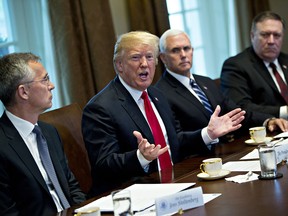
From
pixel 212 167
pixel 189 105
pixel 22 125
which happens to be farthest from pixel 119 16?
pixel 212 167

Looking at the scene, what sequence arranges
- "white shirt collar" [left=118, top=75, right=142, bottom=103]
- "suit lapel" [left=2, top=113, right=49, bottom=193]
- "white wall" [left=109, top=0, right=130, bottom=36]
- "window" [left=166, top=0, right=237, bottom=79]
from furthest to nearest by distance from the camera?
"window" [left=166, top=0, right=237, bottom=79]
"white wall" [left=109, top=0, right=130, bottom=36]
"white shirt collar" [left=118, top=75, right=142, bottom=103]
"suit lapel" [left=2, top=113, right=49, bottom=193]

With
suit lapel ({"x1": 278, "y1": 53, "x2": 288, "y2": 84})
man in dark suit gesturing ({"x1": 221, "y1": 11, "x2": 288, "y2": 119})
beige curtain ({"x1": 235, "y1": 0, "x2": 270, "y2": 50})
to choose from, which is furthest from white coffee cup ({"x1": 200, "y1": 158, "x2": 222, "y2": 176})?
beige curtain ({"x1": 235, "y1": 0, "x2": 270, "y2": 50})

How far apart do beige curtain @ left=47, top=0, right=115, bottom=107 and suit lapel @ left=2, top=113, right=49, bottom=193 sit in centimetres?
156

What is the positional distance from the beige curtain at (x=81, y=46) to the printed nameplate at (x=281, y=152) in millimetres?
1949

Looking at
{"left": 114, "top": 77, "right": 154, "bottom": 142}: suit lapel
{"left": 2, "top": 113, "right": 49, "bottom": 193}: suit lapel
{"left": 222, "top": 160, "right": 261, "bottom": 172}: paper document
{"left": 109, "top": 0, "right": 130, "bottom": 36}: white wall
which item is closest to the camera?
{"left": 222, "top": 160, "right": 261, "bottom": 172}: paper document

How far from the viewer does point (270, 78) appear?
4707mm

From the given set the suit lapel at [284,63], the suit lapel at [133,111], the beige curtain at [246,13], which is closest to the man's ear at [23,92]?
the suit lapel at [133,111]

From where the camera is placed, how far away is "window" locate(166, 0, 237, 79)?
6097 mm

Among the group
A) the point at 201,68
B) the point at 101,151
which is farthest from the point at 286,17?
the point at 101,151

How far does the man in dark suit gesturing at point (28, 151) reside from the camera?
104 inches

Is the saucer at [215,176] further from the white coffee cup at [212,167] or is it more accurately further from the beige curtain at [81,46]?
the beige curtain at [81,46]

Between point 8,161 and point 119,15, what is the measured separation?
2.65m

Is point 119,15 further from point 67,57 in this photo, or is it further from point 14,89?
point 14,89

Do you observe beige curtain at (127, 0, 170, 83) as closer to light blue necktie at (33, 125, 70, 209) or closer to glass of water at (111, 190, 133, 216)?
light blue necktie at (33, 125, 70, 209)
